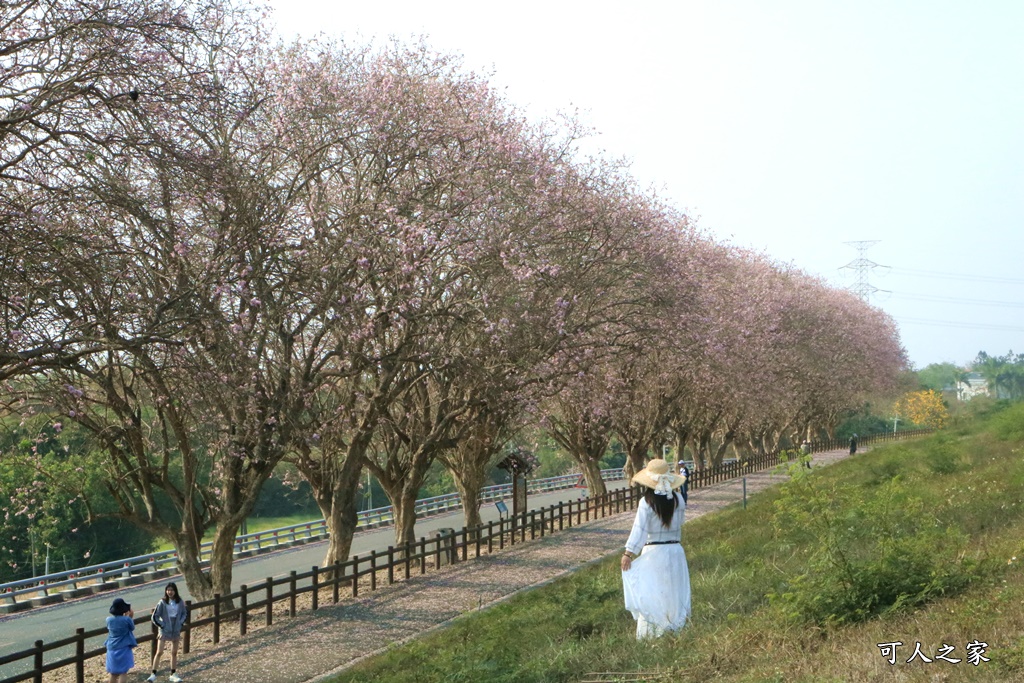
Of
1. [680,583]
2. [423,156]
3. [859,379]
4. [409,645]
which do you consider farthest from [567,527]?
[859,379]

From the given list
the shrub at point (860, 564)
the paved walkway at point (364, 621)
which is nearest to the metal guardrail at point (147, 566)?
the paved walkway at point (364, 621)

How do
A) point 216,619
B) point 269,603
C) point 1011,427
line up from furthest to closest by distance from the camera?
point 1011,427 → point 269,603 → point 216,619

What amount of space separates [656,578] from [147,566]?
31.6 meters

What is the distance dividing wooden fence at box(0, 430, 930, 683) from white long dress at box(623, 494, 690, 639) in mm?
5371

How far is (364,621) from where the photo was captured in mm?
18109

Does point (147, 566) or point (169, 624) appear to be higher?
point (169, 624)

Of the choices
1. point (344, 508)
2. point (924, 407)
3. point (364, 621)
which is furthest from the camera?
point (924, 407)

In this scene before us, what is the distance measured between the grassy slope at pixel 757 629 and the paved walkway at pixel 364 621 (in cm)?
122

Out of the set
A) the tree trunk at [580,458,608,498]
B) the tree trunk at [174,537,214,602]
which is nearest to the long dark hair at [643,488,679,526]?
the tree trunk at [174,537,214,602]

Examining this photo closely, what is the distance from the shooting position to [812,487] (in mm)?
9609

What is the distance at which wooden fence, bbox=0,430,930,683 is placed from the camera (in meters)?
14.2

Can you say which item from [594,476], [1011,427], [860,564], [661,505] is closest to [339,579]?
[661,505]

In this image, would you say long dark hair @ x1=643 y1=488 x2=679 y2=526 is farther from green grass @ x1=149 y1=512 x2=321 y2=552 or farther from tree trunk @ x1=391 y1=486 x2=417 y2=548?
green grass @ x1=149 y1=512 x2=321 y2=552

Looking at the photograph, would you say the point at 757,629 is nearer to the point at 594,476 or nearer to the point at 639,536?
the point at 639,536
